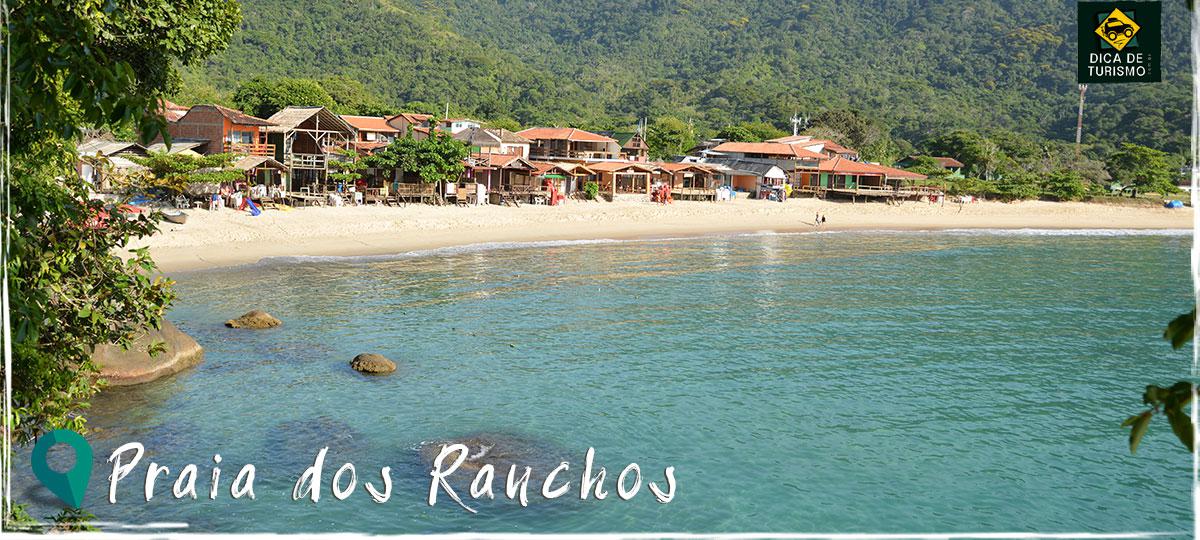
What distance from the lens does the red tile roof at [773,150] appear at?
70.6m

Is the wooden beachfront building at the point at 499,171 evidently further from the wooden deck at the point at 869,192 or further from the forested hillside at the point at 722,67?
the forested hillside at the point at 722,67

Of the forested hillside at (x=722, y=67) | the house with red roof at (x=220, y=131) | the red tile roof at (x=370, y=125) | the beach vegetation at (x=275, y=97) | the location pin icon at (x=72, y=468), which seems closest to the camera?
the location pin icon at (x=72, y=468)

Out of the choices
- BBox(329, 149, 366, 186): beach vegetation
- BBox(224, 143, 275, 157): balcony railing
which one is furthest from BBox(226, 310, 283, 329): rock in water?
BBox(329, 149, 366, 186): beach vegetation

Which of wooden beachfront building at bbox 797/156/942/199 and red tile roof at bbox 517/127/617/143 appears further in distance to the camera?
red tile roof at bbox 517/127/617/143

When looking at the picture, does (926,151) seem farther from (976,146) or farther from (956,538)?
(956,538)

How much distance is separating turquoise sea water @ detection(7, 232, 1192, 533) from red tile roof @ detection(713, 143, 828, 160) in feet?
127

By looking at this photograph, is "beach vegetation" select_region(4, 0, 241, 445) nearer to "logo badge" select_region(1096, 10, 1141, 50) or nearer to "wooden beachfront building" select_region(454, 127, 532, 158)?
"logo badge" select_region(1096, 10, 1141, 50)

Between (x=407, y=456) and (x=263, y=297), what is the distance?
554 inches

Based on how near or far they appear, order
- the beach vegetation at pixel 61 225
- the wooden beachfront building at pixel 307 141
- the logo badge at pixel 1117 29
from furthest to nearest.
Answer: the wooden beachfront building at pixel 307 141 → the logo badge at pixel 1117 29 → the beach vegetation at pixel 61 225

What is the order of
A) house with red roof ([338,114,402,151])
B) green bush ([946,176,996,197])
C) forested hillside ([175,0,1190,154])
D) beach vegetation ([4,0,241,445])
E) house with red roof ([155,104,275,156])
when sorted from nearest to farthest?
beach vegetation ([4,0,241,445]) < house with red roof ([155,104,275,156]) < house with red roof ([338,114,402,151]) < green bush ([946,176,996,197]) < forested hillside ([175,0,1190,154])

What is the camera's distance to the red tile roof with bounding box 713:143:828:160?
70.6 m

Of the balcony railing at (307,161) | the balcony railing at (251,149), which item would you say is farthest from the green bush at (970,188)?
the balcony railing at (251,149)

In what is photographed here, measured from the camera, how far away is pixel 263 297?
2712 cm

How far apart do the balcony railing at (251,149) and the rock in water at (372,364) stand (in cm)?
2976
